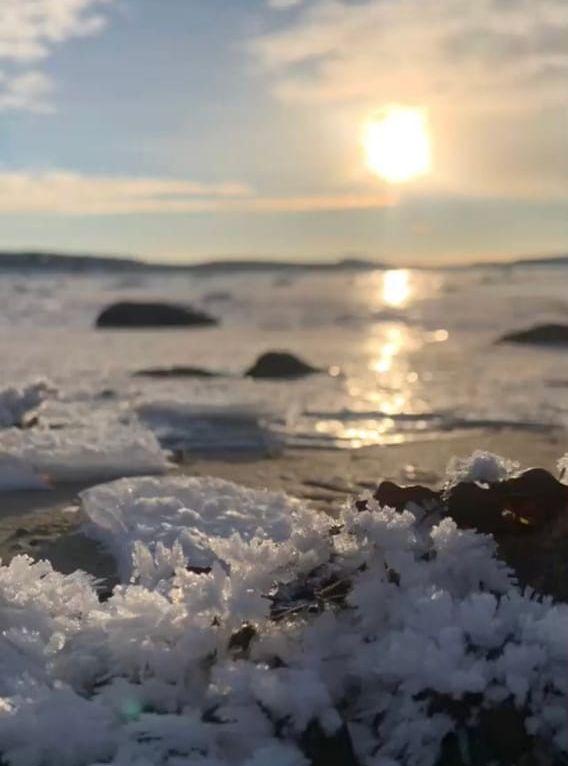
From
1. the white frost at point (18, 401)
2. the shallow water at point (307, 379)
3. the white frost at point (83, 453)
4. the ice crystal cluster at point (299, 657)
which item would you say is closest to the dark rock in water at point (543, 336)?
the shallow water at point (307, 379)

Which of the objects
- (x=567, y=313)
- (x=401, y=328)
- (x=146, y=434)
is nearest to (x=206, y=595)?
(x=146, y=434)

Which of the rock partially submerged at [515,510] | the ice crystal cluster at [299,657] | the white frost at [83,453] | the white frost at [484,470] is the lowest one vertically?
the white frost at [83,453]

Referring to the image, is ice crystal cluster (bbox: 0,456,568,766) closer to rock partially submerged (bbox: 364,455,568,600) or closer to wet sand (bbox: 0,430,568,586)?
rock partially submerged (bbox: 364,455,568,600)

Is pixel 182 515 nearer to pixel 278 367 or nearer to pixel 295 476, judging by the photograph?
pixel 295 476

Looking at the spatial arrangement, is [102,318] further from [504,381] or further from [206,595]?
[206,595]

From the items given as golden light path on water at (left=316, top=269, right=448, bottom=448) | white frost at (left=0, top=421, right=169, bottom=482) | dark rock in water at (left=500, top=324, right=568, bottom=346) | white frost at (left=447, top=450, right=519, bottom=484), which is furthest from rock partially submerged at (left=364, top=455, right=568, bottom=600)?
dark rock in water at (left=500, top=324, right=568, bottom=346)

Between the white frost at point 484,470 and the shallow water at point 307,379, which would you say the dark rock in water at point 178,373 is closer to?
the shallow water at point 307,379
